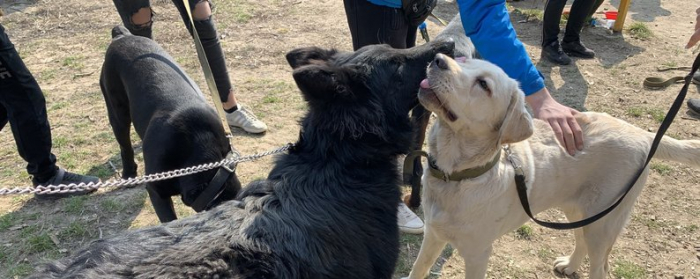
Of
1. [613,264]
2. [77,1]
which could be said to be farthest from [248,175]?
[77,1]

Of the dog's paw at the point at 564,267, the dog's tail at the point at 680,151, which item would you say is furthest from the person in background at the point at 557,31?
the dog's tail at the point at 680,151

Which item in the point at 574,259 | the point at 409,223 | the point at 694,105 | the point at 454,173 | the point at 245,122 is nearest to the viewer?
the point at 454,173

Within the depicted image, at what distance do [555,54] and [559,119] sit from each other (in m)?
4.77

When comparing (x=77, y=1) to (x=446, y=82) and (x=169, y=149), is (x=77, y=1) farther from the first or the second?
(x=446, y=82)

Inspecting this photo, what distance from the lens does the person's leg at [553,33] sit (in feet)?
22.5

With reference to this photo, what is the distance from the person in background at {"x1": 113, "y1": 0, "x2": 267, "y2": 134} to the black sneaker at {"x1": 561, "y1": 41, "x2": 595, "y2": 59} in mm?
4911

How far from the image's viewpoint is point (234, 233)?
6.04 feet

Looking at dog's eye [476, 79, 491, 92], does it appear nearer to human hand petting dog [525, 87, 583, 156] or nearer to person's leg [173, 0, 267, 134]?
human hand petting dog [525, 87, 583, 156]

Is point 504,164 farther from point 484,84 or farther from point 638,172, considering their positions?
point 638,172

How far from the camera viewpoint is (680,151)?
2.79 metres

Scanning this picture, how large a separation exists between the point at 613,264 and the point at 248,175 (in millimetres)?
3161

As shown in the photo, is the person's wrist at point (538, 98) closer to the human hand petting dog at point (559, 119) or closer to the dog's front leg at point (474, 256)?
the human hand petting dog at point (559, 119)

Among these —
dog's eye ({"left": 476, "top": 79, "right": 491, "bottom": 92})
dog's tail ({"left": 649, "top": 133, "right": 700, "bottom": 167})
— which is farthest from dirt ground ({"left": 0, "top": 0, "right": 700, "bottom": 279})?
dog's eye ({"left": 476, "top": 79, "right": 491, "bottom": 92})

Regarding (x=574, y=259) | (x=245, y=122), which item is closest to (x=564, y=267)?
(x=574, y=259)
